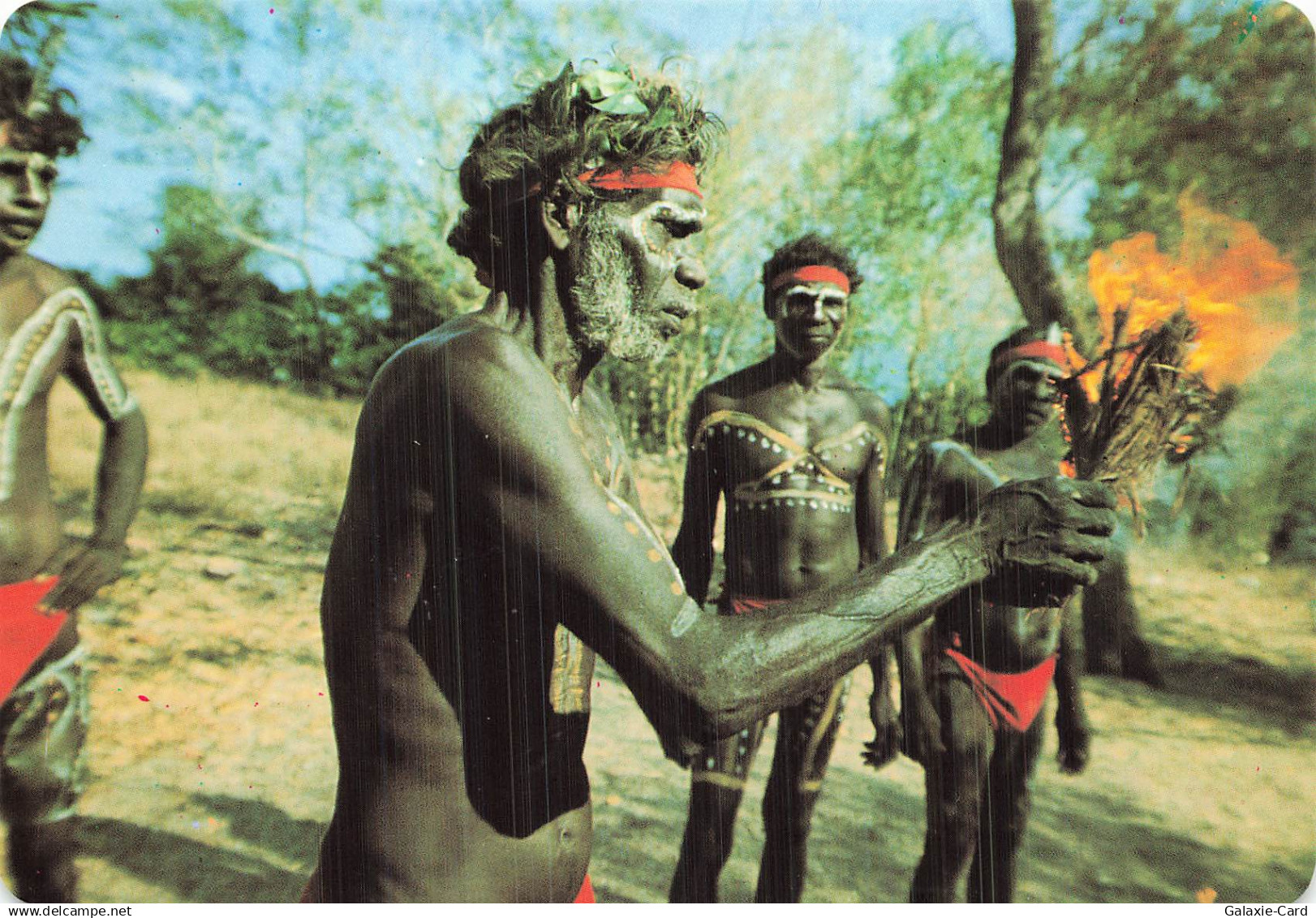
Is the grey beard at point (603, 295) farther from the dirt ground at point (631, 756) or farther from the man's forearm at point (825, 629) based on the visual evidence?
the dirt ground at point (631, 756)

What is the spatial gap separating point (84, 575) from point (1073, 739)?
13.1 feet

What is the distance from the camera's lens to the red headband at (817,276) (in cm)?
393

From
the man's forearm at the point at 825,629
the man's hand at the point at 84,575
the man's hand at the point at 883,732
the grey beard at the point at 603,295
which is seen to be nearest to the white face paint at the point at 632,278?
the grey beard at the point at 603,295

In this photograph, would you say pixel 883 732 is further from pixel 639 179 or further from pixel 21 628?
pixel 21 628

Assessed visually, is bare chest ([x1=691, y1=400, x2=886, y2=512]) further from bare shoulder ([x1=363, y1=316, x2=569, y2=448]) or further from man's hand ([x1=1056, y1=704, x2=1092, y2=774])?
bare shoulder ([x1=363, y1=316, x2=569, y2=448])

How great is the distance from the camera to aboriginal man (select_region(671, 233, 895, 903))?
370cm

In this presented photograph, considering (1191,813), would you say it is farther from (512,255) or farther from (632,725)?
(512,255)

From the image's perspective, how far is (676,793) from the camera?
4.98m

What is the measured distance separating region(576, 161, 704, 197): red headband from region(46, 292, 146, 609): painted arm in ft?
7.36

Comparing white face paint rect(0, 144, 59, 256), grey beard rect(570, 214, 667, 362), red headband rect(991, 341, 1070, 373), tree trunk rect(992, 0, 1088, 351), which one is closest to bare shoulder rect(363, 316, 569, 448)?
grey beard rect(570, 214, 667, 362)

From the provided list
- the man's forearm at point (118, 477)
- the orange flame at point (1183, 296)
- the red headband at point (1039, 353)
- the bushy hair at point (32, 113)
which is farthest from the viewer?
the red headband at point (1039, 353)

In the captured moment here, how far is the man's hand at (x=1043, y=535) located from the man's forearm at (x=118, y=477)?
298cm

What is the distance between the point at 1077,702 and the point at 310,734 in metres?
4.31

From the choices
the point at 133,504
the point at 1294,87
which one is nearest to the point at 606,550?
the point at 133,504
